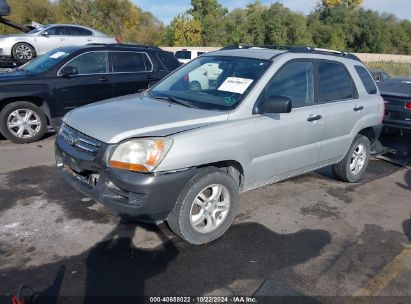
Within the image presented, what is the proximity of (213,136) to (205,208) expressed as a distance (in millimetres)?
687

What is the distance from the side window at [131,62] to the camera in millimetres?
7797

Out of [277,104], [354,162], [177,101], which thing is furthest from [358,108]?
[177,101]

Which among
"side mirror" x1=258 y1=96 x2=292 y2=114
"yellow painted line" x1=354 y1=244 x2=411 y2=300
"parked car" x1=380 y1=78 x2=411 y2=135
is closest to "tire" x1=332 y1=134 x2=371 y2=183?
"parked car" x1=380 y1=78 x2=411 y2=135

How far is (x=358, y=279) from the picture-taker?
3404mm

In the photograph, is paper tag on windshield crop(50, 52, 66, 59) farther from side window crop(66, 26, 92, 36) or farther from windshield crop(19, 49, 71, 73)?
side window crop(66, 26, 92, 36)

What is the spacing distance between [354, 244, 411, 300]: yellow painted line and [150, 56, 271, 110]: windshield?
77.5 inches

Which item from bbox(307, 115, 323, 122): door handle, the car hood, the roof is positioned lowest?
Answer: bbox(307, 115, 323, 122): door handle

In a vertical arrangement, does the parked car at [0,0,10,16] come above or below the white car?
above

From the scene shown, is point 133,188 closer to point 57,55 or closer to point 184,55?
point 57,55

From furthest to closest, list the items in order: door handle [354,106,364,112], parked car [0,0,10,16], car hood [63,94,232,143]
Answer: parked car [0,0,10,16] → door handle [354,106,364,112] → car hood [63,94,232,143]

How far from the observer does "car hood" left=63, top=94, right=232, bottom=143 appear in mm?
3498

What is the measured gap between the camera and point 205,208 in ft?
12.5

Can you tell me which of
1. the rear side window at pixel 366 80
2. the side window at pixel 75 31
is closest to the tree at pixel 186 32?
the side window at pixel 75 31

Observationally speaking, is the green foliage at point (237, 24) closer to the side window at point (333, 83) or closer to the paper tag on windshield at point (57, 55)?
the paper tag on windshield at point (57, 55)
